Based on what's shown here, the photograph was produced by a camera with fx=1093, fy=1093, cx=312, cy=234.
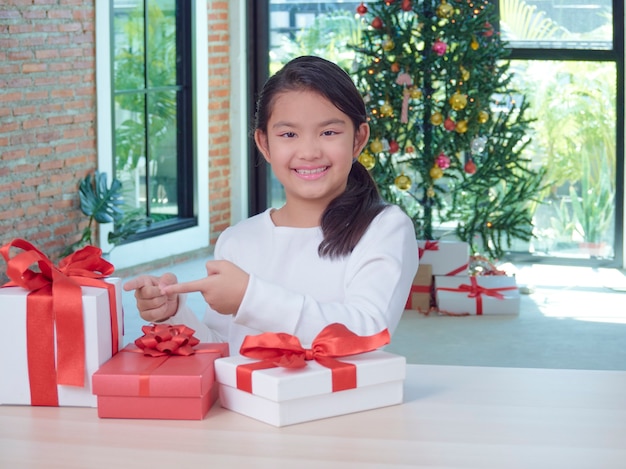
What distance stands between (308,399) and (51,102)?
4795 millimetres

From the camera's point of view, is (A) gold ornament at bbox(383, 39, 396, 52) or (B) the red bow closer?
(B) the red bow

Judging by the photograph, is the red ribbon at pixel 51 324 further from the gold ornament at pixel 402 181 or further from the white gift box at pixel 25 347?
the gold ornament at pixel 402 181

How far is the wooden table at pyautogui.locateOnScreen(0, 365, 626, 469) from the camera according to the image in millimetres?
1262

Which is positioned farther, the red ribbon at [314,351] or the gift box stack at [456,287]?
the gift box stack at [456,287]

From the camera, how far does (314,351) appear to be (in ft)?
4.76

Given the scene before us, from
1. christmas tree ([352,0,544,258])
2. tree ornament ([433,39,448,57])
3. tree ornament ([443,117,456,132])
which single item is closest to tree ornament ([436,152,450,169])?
christmas tree ([352,0,544,258])

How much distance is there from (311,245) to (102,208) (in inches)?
175

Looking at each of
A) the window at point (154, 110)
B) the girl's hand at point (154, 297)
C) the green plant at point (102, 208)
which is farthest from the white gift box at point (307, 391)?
the window at point (154, 110)

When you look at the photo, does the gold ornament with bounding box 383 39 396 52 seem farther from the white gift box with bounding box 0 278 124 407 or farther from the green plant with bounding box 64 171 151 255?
the white gift box with bounding box 0 278 124 407

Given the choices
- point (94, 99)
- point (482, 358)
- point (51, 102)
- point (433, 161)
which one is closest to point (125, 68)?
point (94, 99)

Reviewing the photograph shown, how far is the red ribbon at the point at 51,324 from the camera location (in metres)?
1.45

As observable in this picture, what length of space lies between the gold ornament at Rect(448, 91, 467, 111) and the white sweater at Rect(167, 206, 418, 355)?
380cm

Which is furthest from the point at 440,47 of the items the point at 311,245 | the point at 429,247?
the point at 311,245

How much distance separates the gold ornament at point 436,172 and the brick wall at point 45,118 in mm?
1965
